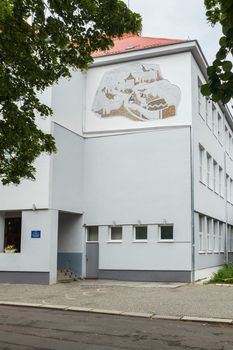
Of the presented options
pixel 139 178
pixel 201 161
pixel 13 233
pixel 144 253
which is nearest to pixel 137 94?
pixel 139 178

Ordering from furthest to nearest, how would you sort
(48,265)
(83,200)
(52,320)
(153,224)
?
(83,200) → (153,224) → (48,265) → (52,320)

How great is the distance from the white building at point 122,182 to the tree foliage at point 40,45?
11919 mm

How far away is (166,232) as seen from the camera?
22656 millimetres

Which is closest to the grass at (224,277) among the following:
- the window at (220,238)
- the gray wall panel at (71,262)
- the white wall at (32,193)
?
Result: the gray wall panel at (71,262)

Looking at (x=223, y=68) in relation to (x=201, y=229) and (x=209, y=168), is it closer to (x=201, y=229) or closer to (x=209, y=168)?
(x=201, y=229)

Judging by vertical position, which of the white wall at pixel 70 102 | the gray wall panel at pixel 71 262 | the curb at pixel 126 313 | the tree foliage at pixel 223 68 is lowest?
the curb at pixel 126 313

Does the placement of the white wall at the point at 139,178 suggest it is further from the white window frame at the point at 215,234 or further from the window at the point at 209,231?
the white window frame at the point at 215,234

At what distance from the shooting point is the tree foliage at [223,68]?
3.78m

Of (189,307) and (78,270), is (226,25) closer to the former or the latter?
(189,307)

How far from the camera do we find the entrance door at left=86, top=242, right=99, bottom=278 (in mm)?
23562

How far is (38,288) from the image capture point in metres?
19.5

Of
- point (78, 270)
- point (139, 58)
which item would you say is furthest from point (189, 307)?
point (139, 58)

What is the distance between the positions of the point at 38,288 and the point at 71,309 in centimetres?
571

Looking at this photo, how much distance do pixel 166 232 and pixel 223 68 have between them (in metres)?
19.1
